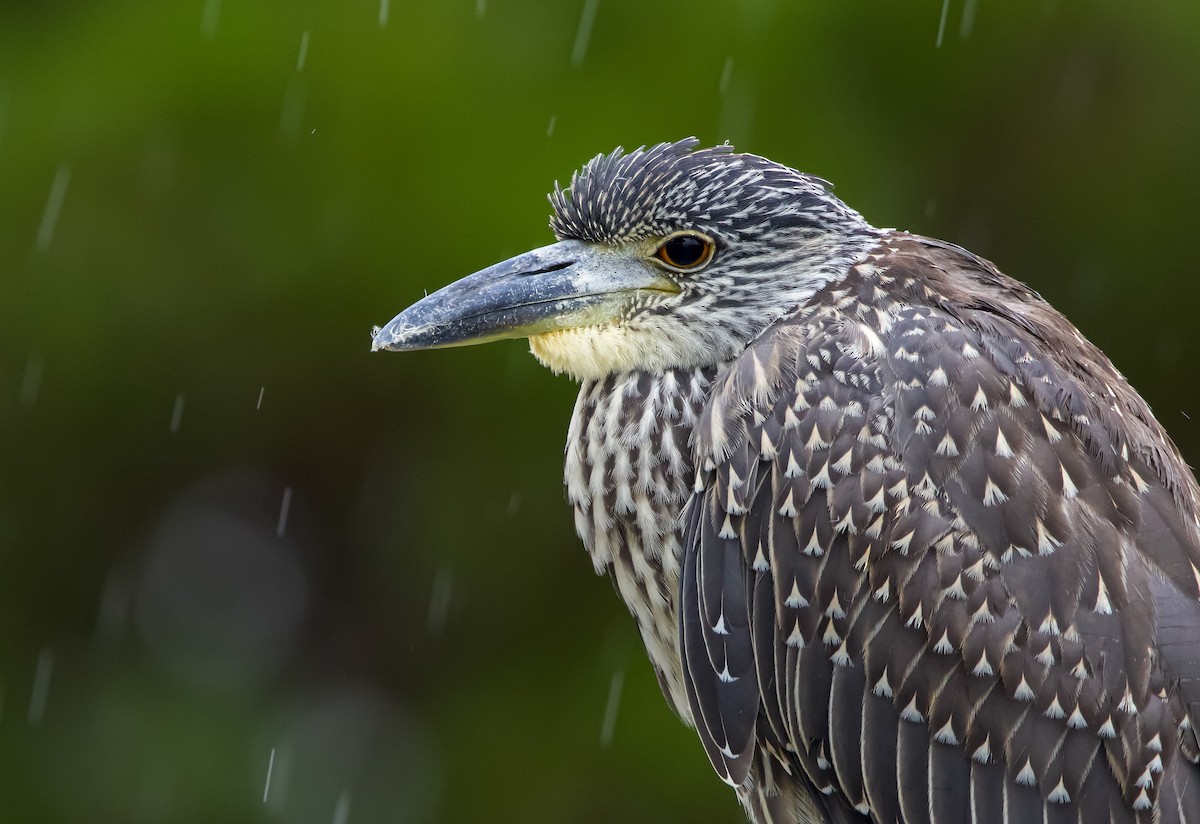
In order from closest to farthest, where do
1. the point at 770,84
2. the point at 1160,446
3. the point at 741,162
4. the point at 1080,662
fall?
the point at 1080,662, the point at 1160,446, the point at 741,162, the point at 770,84

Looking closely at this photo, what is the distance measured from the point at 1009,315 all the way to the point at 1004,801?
0.92 metres

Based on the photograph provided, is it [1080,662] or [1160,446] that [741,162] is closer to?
[1160,446]

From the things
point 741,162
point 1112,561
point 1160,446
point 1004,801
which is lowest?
point 1004,801

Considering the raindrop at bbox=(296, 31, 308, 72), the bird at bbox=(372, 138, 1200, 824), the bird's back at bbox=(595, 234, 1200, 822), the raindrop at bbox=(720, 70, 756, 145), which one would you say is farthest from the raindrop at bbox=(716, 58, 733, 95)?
the bird's back at bbox=(595, 234, 1200, 822)

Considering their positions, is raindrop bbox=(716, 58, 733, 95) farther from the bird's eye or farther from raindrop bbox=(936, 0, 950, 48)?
the bird's eye

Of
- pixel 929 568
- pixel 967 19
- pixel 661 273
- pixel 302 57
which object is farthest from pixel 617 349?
pixel 967 19

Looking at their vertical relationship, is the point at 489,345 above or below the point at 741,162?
below

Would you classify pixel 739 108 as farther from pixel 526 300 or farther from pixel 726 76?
pixel 526 300

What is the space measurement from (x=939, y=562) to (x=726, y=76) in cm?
288

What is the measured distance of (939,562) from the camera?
2615 millimetres

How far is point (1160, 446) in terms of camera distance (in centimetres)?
288

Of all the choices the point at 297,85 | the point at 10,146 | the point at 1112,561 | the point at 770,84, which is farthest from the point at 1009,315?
the point at 10,146

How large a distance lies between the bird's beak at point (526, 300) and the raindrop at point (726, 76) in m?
2.19

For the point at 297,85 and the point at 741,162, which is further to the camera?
the point at 297,85
